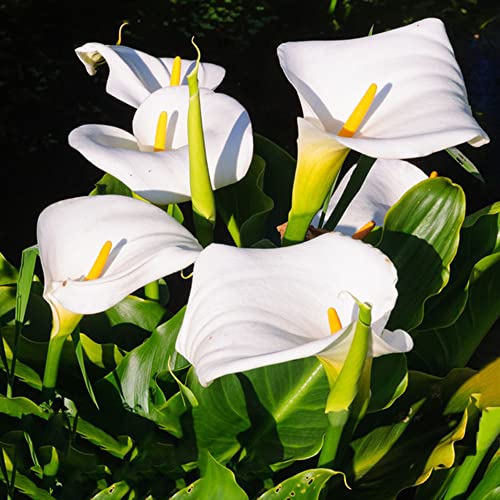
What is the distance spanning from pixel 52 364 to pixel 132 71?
0.35m

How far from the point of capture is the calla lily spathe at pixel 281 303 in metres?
0.61

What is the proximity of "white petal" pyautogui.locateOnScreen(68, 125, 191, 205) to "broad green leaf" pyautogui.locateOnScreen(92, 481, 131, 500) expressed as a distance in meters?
0.27

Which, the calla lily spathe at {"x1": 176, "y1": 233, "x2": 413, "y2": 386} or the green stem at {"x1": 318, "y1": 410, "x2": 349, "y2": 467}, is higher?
the calla lily spathe at {"x1": 176, "y1": 233, "x2": 413, "y2": 386}

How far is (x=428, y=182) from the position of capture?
0.90 meters

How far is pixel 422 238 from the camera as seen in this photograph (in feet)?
2.98

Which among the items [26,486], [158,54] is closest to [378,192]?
[26,486]

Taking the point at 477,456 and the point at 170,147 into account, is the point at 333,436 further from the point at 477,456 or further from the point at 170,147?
the point at 170,147

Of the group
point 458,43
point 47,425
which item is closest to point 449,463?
point 47,425

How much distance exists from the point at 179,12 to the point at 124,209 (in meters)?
2.02

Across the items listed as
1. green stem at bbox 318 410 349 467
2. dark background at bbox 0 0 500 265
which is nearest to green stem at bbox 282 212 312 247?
green stem at bbox 318 410 349 467

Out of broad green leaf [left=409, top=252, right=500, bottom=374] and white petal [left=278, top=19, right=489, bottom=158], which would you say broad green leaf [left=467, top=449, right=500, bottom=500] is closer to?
broad green leaf [left=409, top=252, right=500, bottom=374]

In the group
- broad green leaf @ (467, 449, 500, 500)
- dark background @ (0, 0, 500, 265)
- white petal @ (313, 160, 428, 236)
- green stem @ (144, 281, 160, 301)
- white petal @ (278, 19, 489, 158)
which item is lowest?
dark background @ (0, 0, 500, 265)

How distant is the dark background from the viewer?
211 cm

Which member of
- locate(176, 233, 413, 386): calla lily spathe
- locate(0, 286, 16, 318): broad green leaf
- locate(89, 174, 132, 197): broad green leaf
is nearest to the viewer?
locate(176, 233, 413, 386): calla lily spathe
